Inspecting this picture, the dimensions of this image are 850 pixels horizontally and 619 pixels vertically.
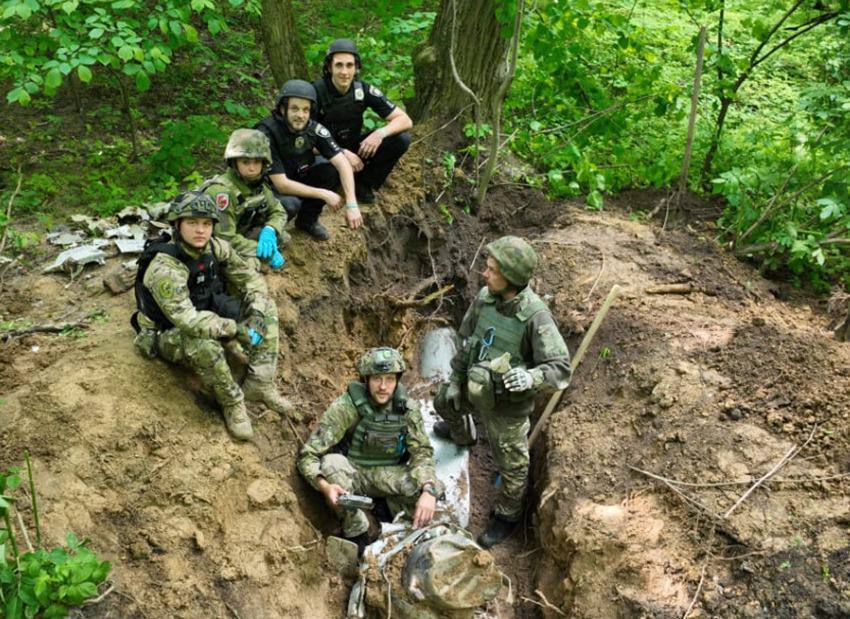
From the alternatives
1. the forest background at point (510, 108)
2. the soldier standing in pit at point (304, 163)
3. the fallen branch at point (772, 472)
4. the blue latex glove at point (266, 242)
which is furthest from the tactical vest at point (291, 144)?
the fallen branch at point (772, 472)

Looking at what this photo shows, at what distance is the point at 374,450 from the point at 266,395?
976mm

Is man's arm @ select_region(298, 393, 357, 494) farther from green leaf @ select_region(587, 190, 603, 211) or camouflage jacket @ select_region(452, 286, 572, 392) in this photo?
green leaf @ select_region(587, 190, 603, 211)

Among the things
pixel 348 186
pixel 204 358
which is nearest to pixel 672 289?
pixel 348 186

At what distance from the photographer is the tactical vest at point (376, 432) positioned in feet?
17.5

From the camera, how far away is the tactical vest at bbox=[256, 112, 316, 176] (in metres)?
5.83

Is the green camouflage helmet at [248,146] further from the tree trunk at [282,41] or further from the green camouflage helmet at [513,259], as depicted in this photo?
the tree trunk at [282,41]

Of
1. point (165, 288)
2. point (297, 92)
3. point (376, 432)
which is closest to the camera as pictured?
point (165, 288)

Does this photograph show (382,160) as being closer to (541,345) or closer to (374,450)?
(541,345)

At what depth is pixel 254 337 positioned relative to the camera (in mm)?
4867

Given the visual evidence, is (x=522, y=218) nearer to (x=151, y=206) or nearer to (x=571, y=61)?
(x=571, y=61)

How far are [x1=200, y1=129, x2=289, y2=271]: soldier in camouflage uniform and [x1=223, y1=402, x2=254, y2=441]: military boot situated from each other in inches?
44.0

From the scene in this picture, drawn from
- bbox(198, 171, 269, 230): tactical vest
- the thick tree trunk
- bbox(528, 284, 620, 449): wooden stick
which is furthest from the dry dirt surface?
the thick tree trunk

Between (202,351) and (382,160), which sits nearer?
(202,351)

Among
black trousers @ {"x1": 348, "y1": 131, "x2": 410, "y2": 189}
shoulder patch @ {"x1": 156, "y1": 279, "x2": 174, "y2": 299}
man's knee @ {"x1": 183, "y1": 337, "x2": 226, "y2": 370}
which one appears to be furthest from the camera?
black trousers @ {"x1": 348, "y1": 131, "x2": 410, "y2": 189}
